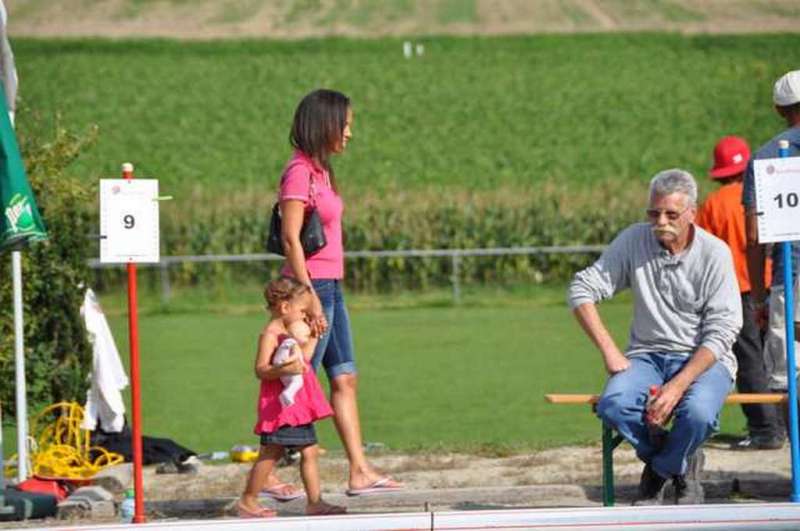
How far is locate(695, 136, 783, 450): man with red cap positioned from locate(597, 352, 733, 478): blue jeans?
1956mm

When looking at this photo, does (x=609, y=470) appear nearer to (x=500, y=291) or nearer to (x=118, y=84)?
(x=500, y=291)

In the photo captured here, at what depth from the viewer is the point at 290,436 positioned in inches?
351

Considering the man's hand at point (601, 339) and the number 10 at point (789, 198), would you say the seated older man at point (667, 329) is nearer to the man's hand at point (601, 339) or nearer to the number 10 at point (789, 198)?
the man's hand at point (601, 339)

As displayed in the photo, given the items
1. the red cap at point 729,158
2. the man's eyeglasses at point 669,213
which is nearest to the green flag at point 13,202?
the man's eyeglasses at point 669,213

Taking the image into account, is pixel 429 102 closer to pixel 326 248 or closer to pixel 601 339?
pixel 326 248

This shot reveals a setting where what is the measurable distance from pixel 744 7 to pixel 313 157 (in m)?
49.0

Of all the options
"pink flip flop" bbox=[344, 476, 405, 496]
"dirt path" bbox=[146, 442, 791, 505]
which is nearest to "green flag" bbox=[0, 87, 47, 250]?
"dirt path" bbox=[146, 442, 791, 505]

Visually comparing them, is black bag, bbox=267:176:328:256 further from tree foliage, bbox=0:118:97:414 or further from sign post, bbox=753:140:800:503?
tree foliage, bbox=0:118:97:414

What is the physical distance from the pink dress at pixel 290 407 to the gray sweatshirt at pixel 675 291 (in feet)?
3.97

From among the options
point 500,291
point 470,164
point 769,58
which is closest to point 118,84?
point 470,164

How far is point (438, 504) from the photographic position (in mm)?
9492

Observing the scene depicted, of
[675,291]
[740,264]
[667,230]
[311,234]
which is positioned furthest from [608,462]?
[740,264]

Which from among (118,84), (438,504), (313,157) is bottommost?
(438,504)

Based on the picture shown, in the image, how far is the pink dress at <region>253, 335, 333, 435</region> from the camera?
351 inches
